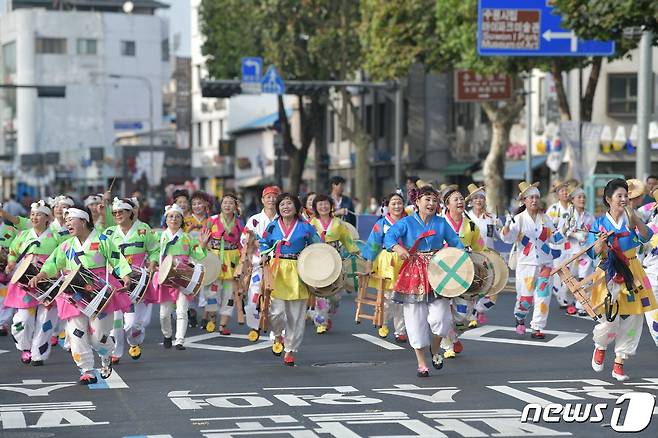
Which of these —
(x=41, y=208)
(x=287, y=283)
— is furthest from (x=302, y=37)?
(x=287, y=283)

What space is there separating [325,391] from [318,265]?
287 centimetres

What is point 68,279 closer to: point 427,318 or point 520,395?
point 427,318

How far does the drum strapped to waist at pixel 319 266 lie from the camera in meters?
15.5

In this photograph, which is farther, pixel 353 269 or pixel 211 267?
pixel 353 269

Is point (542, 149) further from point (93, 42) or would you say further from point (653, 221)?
point (93, 42)

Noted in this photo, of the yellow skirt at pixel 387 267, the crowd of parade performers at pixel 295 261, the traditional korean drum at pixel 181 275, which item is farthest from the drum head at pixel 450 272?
the traditional korean drum at pixel 181 275

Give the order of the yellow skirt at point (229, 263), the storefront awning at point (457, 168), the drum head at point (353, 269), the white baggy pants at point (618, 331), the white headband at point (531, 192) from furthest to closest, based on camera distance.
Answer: the storefront awning at point (457, 168) < the yellow skirt at point (229, 263) < the drum head at point (353, 269) < the white headband at point (531, 192) < the white baggy pants at point (618, 331)

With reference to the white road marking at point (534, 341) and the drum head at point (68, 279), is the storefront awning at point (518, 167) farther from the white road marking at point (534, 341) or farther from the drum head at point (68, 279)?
the drum head at point (68, 279)

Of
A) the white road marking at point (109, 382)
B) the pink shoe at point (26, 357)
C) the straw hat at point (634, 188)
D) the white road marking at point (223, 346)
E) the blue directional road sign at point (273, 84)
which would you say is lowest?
the white road marking at point (223, 346)

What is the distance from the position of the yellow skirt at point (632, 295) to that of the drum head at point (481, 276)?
144 cm

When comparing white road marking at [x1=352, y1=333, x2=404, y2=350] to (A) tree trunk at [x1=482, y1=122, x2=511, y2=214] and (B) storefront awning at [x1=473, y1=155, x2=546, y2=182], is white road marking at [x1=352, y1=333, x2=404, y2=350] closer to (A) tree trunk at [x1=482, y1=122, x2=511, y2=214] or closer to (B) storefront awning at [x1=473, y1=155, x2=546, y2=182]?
(A) tree trunk at [x1=482, y1=122, x2=511, y2=214]

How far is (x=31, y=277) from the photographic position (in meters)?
15.6

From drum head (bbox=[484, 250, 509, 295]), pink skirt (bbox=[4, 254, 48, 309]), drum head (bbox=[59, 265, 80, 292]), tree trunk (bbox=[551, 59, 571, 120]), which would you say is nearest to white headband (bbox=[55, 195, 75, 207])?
pink skirt (bbox=[4, 254, 48, 309])

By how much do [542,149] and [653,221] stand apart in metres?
35.0
